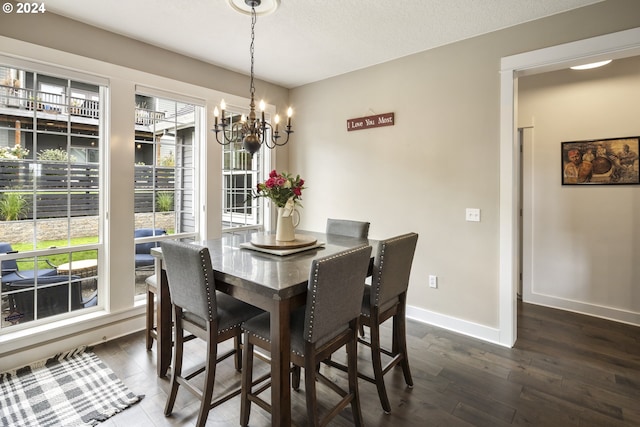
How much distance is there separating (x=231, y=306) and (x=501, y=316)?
229cm

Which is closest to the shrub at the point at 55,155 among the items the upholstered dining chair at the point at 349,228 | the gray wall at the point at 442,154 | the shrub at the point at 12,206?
the shrub at the point at 12,206

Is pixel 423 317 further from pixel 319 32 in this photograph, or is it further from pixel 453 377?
pixel 319 32

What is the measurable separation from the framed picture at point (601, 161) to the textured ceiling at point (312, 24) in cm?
156

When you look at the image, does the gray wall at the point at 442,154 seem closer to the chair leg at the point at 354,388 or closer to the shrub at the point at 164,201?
the chair leg at the point at 354,388

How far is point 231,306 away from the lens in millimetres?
1933

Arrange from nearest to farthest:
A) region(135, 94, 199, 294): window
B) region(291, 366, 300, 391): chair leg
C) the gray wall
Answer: region(291, 366, 300, 391): chair leg
the gray wall
region(135, 94, 199, 294): window

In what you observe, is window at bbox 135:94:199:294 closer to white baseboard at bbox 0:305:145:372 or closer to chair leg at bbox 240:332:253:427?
white baseboard at bbox 0:305:145:372

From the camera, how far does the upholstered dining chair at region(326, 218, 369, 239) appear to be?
2.78 meters

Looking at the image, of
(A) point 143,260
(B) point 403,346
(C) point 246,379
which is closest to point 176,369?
(C) point 246,379

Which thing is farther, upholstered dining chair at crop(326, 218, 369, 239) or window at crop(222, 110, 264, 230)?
window at crop(222, 110, 264, 230)

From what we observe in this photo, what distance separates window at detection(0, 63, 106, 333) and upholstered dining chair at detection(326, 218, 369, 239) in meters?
2.07

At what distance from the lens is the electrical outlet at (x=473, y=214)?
290 cm

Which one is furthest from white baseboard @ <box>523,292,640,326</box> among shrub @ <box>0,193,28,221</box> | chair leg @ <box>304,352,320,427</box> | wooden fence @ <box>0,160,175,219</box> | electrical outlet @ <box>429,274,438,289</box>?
shrub @ <box>0,193,28,221</box>

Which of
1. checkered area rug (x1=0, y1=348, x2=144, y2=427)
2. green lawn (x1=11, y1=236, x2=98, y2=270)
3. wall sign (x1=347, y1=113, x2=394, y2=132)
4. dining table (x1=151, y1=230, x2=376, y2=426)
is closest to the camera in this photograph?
dining table (x1=151, y1=230, x2=376, y2=426)
